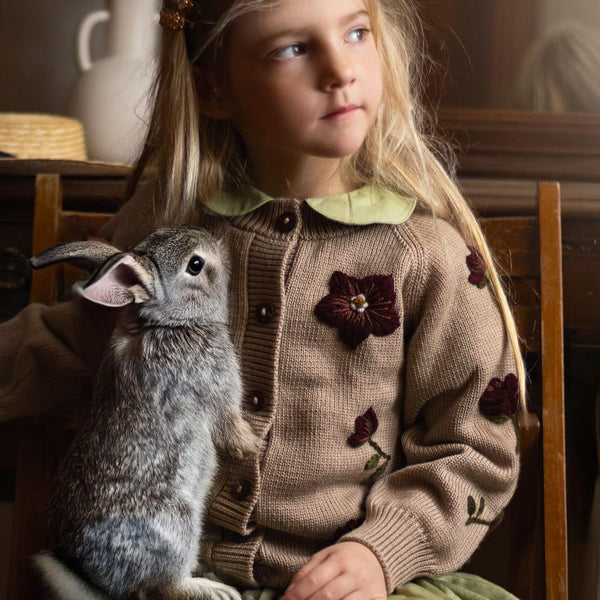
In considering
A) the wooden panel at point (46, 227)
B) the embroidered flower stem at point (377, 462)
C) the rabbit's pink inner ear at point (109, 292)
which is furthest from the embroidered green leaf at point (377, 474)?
the wooden panel at point (46, 227)

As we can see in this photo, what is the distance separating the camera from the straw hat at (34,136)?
3.72 ft

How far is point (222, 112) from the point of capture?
0.85 m

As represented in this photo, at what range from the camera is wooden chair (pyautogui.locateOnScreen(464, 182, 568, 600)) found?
3.06ft

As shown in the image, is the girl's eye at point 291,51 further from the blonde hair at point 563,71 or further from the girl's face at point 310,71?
the blonde hair at point 563,71

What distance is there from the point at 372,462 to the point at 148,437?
251 mm

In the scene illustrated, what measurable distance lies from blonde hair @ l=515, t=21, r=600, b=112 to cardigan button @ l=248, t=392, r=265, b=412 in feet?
2.06

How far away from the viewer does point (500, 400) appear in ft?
2.66

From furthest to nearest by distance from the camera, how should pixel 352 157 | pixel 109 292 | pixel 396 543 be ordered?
pixel 352 157 < pixel 396 543 < pixel 109 292

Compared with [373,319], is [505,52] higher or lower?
higher

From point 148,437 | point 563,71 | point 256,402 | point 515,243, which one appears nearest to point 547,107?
point 563,71

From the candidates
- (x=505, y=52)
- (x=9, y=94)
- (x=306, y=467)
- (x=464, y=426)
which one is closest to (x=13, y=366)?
(x=306, y=467)

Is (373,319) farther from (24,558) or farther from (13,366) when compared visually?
(24,558)

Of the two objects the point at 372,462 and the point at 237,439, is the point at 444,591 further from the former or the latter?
the point at 237,439

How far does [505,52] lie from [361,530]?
2.34 feet
